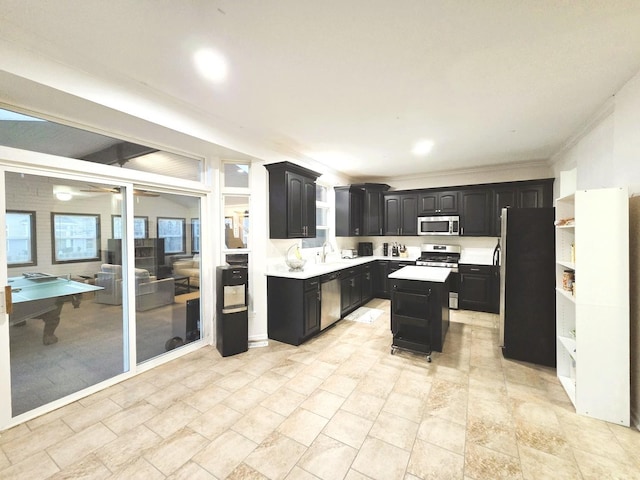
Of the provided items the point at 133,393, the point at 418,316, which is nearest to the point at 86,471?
the point at 133,393

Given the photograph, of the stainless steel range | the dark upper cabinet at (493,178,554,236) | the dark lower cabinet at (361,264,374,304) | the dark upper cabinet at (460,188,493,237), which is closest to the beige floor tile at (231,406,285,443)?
the dark lower cabinet at (361,264,374,304)

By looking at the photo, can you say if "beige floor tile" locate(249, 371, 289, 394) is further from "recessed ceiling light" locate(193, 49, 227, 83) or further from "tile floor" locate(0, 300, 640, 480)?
"recessed ceiling light" locate(193, 49, 227, 83)

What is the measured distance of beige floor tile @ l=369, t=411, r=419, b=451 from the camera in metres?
1.97

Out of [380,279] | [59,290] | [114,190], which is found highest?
[114,190]

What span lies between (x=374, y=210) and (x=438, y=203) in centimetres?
135

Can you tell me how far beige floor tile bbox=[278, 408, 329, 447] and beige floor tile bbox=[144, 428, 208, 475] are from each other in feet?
1.97

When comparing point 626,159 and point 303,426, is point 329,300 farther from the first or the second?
point 626,159

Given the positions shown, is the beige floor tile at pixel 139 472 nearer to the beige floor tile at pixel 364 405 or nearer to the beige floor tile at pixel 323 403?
the beige floor tile at pixel 323 403

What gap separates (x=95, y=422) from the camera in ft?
7.17

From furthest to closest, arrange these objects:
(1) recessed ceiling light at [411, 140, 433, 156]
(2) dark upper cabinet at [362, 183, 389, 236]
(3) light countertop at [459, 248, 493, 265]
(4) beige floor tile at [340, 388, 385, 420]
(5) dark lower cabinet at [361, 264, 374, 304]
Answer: (2) dark upper cabinet at [362, 183, 389, 236], (5) dark lower cabinet at [361, 264, 374, 304], (3) light countertop at [459, 248, 493, 265], (1) recessed ceiling light at [411, 140, 433, 156], (4) beige floor tile at [340, 388, 385, 420]

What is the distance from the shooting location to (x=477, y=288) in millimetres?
5082

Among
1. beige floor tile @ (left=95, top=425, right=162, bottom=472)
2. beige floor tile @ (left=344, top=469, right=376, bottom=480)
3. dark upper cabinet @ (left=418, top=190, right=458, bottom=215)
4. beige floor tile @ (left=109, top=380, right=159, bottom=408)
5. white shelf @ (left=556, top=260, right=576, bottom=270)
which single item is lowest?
beige floor tile @ (left=344, top=469, right=376, bottom=480)

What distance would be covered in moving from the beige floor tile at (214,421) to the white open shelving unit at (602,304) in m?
2.89

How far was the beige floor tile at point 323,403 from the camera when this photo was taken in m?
2.30
